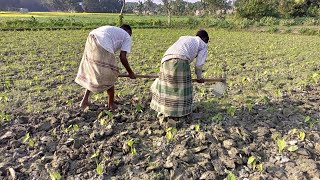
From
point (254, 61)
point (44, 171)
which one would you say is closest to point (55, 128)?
point (44, 171)

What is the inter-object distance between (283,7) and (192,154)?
35.5 metres

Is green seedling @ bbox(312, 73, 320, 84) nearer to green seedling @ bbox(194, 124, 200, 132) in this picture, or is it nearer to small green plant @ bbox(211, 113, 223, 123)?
small green plant @ bbox(211, 113, 223, 123)

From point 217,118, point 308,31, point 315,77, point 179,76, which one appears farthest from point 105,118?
point 308,31

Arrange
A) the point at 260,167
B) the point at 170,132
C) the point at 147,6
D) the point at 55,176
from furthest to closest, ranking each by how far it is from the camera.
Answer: the point at 147,6 < the point at 170,132 < the point at 260,167 < the point at 55,176

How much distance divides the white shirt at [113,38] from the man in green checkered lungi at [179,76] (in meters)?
0.65

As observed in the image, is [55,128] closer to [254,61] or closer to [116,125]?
[116,125]

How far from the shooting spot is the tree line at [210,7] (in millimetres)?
30750

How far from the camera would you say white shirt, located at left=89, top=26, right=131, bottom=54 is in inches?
164

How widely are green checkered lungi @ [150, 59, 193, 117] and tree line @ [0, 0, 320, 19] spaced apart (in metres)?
25.2

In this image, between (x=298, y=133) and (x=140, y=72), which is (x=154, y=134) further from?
(x=140, y=72)

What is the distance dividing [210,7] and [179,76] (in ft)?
146

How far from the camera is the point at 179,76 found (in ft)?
12.8

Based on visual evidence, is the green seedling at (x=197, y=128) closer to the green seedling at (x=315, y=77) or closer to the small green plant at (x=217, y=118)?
the small green plant at (x=217, y=118)

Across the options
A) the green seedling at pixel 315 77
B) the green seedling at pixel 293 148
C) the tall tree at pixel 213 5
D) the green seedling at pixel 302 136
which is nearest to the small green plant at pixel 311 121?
the green seedling at pixel 302 136
